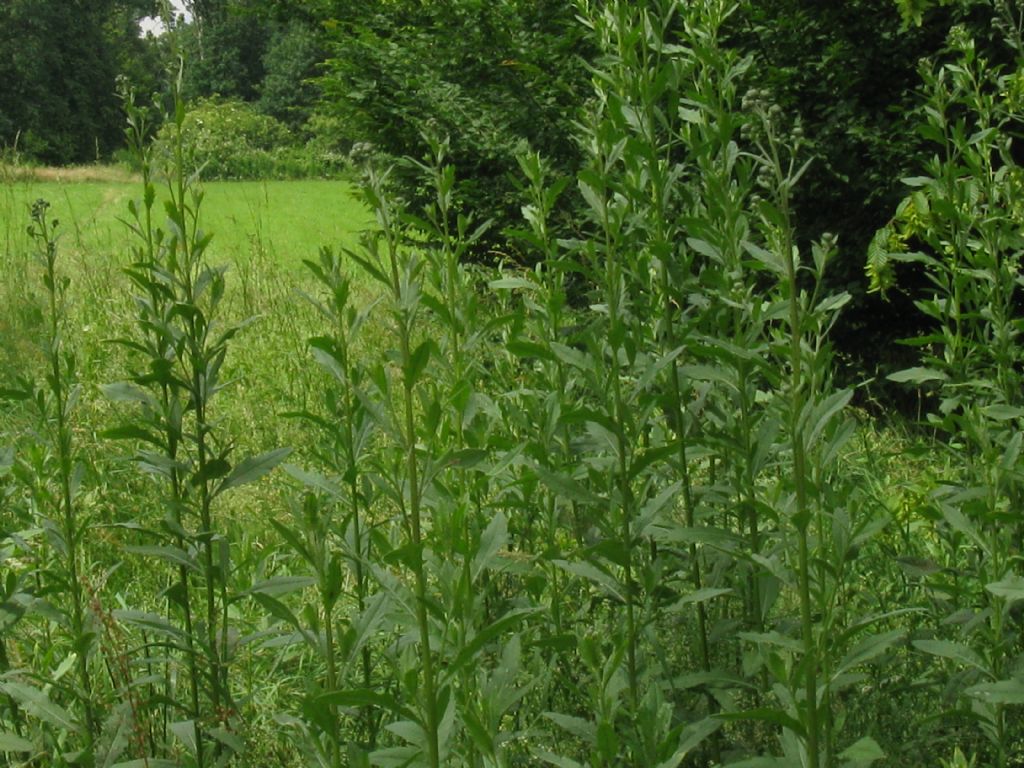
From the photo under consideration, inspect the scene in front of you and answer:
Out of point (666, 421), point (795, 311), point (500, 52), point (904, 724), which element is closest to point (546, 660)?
point (666, 421)

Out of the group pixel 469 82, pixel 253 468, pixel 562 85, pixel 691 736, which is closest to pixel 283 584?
pixel 253 468

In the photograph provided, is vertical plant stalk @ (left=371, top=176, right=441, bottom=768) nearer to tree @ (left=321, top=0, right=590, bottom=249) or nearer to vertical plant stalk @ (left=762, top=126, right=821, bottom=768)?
vertical plant stalk @ (left=762, top=126, right=821, bottom=768)

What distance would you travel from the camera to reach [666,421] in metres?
2.42

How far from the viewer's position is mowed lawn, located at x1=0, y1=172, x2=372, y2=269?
972 cm

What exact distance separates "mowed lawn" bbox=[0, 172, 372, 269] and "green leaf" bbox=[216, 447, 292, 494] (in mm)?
5347

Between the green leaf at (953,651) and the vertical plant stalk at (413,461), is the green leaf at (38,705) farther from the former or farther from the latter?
the green leaf at (953,651)

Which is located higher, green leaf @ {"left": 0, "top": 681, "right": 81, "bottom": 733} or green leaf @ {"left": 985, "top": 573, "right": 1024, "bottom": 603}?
green leaf @ {"left": 985, "top": 573, "right": 1024, "bottom": 603}

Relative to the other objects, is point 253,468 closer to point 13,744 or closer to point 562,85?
point 13,744

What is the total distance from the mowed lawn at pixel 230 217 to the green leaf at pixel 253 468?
5347 millimetres

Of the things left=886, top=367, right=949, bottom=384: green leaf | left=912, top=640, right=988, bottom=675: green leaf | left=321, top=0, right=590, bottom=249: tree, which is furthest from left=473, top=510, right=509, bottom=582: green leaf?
left=321, top=0, right=590, bottom=249: tree

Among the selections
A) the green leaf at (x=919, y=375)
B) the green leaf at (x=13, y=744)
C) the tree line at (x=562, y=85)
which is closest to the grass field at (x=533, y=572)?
the green leaf at (x=13, y=744)

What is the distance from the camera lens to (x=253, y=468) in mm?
2004

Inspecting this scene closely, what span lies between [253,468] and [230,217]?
8.41 meters

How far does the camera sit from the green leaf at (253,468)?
1986mm
